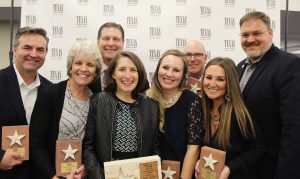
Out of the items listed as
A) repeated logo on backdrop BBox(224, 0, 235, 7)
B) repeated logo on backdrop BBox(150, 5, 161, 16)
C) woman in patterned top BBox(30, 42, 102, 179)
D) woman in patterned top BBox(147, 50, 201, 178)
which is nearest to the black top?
woman in patterned top BBox(147, 50, 201, 178)

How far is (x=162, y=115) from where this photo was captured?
2.13 m

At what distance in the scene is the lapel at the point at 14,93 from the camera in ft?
7.11

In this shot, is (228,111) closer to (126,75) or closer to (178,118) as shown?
(178,118)

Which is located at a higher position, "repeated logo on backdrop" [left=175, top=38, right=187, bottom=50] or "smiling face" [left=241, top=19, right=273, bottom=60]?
"repeated logo on backdrop" [left=175, top=38, right=187, bottom=50]

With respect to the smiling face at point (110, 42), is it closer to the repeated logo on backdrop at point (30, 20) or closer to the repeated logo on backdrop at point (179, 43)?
the repeated logo on backdrop at point (179, 43)

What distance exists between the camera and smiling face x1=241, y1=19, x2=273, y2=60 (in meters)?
2.31

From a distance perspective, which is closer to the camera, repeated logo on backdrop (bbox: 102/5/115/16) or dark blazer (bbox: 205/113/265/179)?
dark blazer (bbox: 205/113/265/179)

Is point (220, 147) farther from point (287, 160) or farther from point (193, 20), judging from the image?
point (193, 20)

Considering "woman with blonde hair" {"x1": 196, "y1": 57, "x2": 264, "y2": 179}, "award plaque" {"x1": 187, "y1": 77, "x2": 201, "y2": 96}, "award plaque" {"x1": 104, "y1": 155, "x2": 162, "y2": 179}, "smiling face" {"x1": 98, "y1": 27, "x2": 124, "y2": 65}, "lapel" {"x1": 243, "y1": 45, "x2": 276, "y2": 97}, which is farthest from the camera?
"smiling face" {"x1": 98, "y1": 27, "x2": 124, "y2": 65}

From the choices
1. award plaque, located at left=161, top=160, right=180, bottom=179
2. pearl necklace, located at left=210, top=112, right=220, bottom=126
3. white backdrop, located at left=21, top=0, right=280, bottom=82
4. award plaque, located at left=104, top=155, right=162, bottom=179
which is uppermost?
white backdrop, located at left=21, top=0, right=280, bottom=82

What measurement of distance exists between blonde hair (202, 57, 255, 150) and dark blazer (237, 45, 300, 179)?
0.53 feet

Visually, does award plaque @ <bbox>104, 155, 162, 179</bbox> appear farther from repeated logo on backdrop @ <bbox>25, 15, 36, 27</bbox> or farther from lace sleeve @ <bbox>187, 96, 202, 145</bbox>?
repeated logo on backdrop @ <bbox>25, 15, 36, 27</bbox>

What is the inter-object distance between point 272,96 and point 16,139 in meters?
1.79

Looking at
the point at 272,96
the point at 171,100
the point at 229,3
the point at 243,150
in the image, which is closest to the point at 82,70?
the point at 171,100
